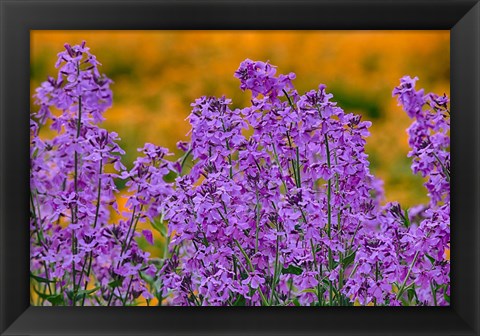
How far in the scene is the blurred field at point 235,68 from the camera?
5.86ft

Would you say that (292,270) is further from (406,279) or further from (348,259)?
(406,279)

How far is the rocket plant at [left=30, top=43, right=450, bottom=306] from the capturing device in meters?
1.57

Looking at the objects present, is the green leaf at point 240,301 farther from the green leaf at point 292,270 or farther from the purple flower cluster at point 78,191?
the purple flower cluster at point 78,191

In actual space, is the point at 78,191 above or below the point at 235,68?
below

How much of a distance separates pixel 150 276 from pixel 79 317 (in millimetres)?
186

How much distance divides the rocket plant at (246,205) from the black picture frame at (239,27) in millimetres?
40

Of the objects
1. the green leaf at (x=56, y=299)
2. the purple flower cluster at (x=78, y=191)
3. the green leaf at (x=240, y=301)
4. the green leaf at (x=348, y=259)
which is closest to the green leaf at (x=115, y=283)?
the purple flower cluster at (x=78, y=191)

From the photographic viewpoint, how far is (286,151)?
1.58 m

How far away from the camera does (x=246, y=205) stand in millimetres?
1587

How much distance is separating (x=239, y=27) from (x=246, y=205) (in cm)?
37

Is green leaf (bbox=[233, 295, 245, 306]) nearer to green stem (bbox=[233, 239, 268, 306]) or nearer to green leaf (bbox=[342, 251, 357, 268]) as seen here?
green stem (bbox=[233, 239, 268, 306])

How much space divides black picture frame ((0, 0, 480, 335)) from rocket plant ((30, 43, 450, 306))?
0.13 ft

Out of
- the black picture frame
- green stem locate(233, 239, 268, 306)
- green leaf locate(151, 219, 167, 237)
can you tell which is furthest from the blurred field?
green stem locate(233, 239, 268, 306)

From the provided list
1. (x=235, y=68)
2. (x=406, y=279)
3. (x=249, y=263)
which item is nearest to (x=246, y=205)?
(x=249, y=263)
